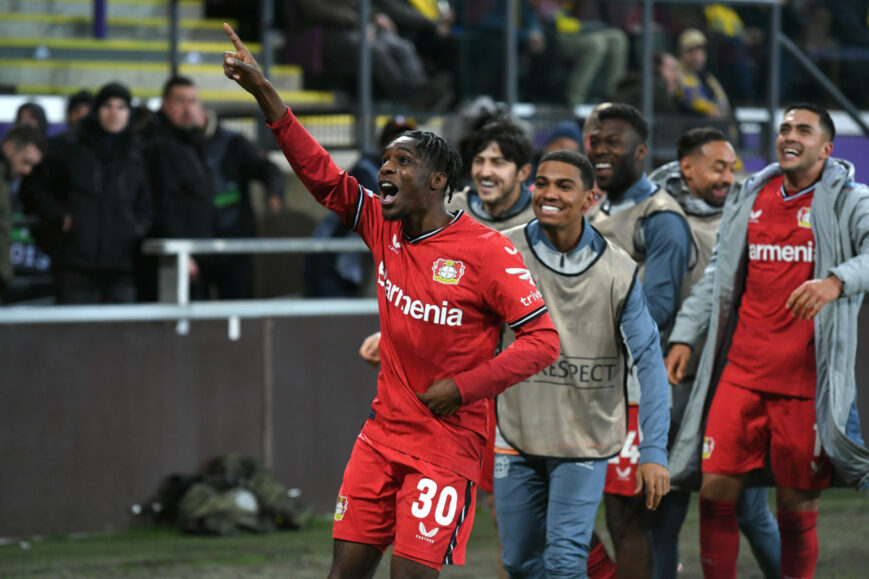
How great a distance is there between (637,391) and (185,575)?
2.81 meters

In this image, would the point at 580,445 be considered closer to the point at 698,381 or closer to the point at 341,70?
the point at 698,381

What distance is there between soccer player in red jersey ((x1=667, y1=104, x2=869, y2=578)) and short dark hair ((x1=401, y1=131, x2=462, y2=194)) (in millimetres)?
1845

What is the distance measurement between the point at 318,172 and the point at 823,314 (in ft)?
8.16

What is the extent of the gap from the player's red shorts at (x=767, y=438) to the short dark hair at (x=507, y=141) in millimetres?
1396

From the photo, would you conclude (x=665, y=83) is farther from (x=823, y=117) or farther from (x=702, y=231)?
(x=823, y=117)

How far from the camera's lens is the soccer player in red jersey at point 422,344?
453 centimetres

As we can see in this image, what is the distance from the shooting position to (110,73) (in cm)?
1155

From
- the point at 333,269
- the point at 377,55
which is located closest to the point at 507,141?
the point at 333,269

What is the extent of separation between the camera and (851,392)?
6.02 m

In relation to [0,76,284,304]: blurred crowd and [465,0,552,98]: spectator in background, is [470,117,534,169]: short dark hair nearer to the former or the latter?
[0,76,284,304]: blurred crowd

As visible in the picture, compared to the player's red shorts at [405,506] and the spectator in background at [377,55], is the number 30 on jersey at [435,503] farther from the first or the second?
the spectator in background at [377,55]

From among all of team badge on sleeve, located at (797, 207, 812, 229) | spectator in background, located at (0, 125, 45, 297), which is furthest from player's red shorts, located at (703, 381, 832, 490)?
spectator in background, located at (0, 125, 45, 297)

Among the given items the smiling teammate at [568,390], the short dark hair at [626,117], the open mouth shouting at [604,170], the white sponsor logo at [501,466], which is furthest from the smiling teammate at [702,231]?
the white sponsor logo at [501,466]

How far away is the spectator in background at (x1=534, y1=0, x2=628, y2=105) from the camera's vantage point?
36.0 feet
